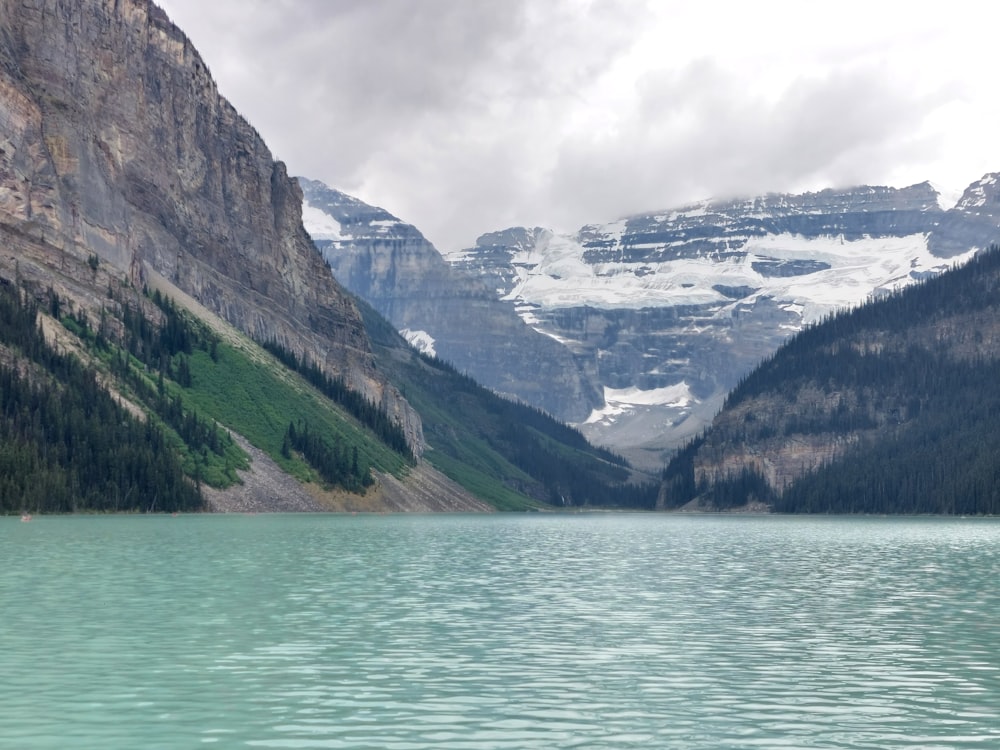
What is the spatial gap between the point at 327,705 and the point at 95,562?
5944cm

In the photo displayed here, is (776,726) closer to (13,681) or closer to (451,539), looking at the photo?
(13,681)

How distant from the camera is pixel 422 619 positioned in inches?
2490

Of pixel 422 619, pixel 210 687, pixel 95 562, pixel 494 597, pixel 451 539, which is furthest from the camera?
pixel 451 539

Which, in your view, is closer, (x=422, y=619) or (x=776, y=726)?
(x=776, y=726)

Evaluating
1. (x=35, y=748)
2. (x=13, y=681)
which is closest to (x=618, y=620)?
(x=13, y=681)

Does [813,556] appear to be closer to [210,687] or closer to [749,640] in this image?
[749,640]

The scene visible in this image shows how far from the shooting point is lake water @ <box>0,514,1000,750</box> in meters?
37.8

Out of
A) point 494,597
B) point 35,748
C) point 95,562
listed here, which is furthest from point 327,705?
point 95,562

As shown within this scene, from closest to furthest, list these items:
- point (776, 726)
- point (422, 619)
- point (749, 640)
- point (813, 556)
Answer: point (776, 726)
point (749, 640)
point (422, 619)
point (813, 556)

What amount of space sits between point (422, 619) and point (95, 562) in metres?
41.3

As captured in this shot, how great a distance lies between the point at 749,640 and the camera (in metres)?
56.6

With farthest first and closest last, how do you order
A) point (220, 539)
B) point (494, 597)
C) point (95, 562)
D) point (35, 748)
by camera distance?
point (220, 539), point (95, 562), point (494, 597), point (35, 748)

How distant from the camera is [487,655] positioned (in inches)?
2031

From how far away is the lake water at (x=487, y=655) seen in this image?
37812mm
